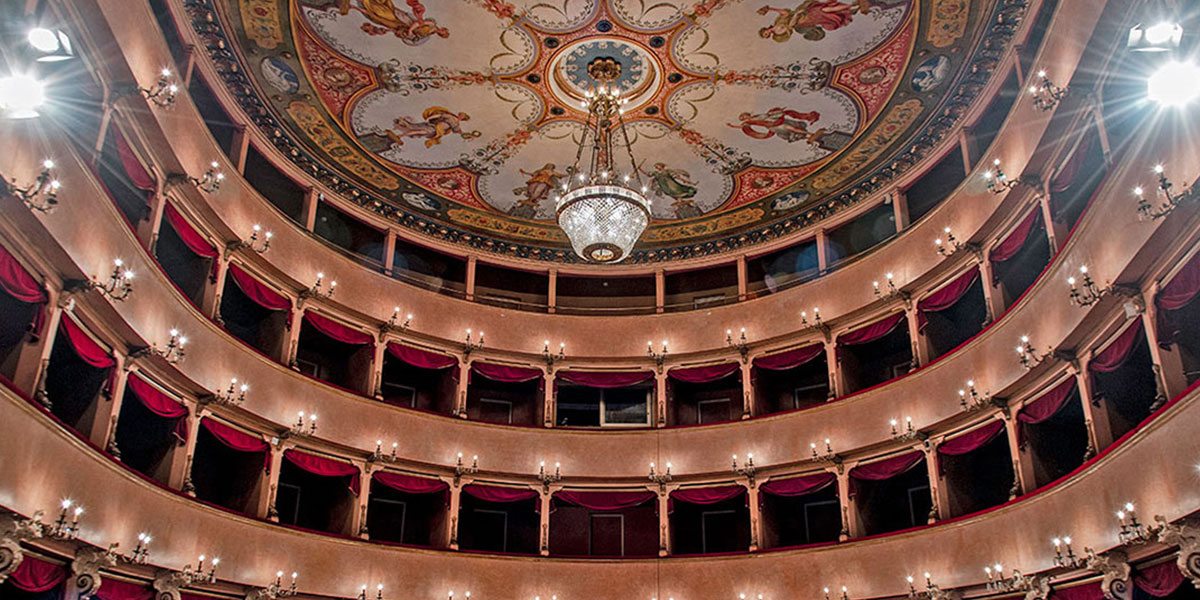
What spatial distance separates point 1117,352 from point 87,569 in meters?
13.2

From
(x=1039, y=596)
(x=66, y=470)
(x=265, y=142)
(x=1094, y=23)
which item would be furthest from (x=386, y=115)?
(x=1039, y=596)

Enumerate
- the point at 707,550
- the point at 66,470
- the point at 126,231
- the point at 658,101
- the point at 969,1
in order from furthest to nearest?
the point at 707,550, the point at 658,101, the point at 969,1, the point at 126,231, the point at 66,470

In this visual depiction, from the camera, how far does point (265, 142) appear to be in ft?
57.8

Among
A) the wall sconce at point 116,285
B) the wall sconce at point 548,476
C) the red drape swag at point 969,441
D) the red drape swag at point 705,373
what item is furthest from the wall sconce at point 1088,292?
the wall sconce at point 116,285

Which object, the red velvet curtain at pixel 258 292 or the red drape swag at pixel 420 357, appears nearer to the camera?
the red velvet curtain at pixel 258 292

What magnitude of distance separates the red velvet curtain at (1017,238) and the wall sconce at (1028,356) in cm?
196

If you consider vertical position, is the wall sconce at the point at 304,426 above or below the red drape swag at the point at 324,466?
above

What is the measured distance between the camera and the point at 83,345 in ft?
38.7

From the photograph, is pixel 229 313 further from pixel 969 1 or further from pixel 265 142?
pixel 969 1

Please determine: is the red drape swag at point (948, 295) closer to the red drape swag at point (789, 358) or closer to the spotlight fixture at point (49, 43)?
the red drape swag at point (789, 358)

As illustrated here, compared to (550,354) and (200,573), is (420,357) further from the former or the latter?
(200,573)

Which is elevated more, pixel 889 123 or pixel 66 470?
pixel 889 123

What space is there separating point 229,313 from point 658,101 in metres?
9.00

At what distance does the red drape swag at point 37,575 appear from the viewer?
33.1ft
